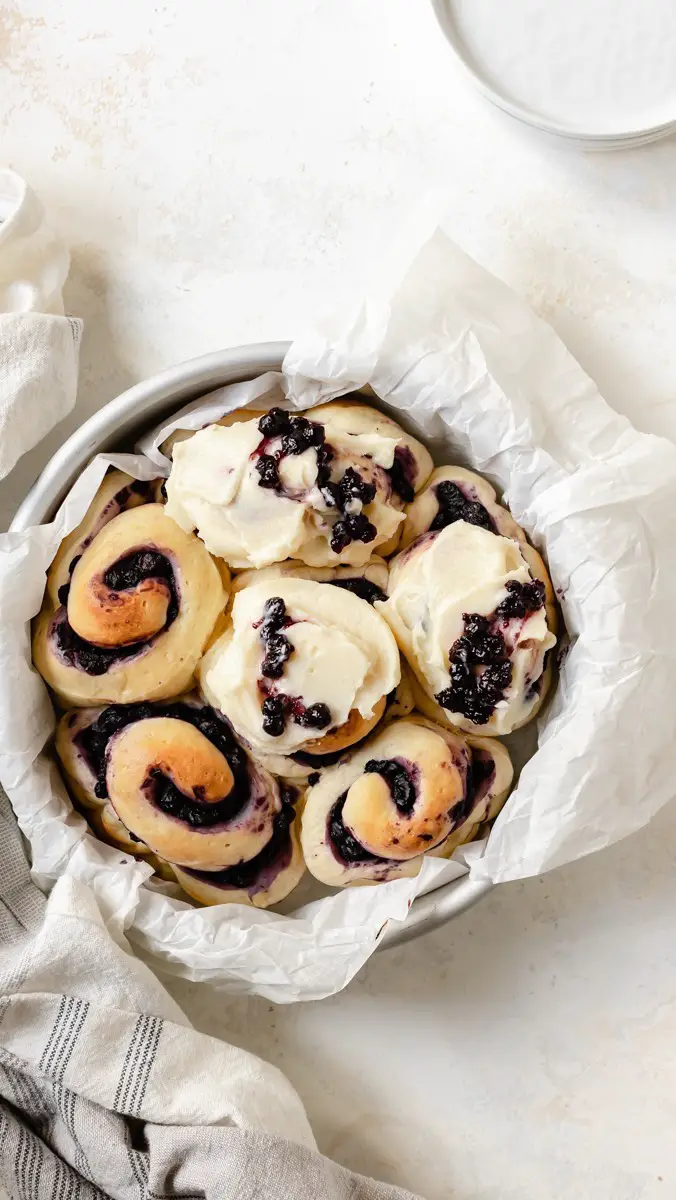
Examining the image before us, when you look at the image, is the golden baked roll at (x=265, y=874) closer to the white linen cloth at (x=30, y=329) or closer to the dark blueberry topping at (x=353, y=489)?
the dark blueberry topping at (x=353, y=489)

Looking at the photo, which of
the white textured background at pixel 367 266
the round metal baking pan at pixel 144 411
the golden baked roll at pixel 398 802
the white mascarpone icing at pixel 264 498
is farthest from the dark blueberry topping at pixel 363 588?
the white textured background at pixel 367 266

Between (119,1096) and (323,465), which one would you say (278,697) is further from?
(119,1096)

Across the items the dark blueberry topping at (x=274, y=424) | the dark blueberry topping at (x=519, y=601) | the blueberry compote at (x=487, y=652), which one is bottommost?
the blueberry compote at (x=487, y=652)

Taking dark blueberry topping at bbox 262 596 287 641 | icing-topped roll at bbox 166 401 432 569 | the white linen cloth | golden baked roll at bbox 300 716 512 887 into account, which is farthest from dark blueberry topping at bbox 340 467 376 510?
the white linen cloth

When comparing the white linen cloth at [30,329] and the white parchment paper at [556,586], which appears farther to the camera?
the white linen cloth at [30,329]

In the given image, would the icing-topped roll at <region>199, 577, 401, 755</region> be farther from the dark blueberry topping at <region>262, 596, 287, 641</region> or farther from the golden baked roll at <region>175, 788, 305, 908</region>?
the golden baked roll at <region>175, 788, 305, 908</region>

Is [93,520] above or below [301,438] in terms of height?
below

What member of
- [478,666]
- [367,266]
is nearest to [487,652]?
[478,666]
